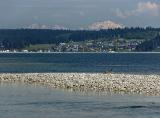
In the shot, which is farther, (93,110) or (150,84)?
(150,84)

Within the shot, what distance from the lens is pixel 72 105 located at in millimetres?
44656

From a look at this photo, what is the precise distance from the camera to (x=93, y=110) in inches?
1639

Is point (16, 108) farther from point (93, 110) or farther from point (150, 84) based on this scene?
point (150, 84)

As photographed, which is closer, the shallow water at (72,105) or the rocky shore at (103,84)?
the shallow water at (72,105)

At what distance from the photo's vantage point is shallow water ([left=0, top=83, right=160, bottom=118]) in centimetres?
3959

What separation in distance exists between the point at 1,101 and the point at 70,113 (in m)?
9.26

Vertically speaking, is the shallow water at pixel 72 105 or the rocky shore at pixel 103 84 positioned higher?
the rocky shore at pixel 103 84

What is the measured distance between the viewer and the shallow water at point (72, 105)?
3959 cm

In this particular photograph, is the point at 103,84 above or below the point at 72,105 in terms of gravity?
above

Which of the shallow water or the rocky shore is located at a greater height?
the rocky shore

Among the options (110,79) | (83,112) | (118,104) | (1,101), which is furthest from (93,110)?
(110,79)

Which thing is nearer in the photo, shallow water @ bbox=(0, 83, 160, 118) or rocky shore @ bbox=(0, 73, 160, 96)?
shallow water @ bbox=(0, 83, 160, 118)

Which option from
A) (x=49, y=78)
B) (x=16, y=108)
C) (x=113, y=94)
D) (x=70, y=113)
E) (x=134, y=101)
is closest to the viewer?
(x=70, y=113)

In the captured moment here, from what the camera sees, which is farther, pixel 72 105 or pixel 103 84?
pixel 103 84
